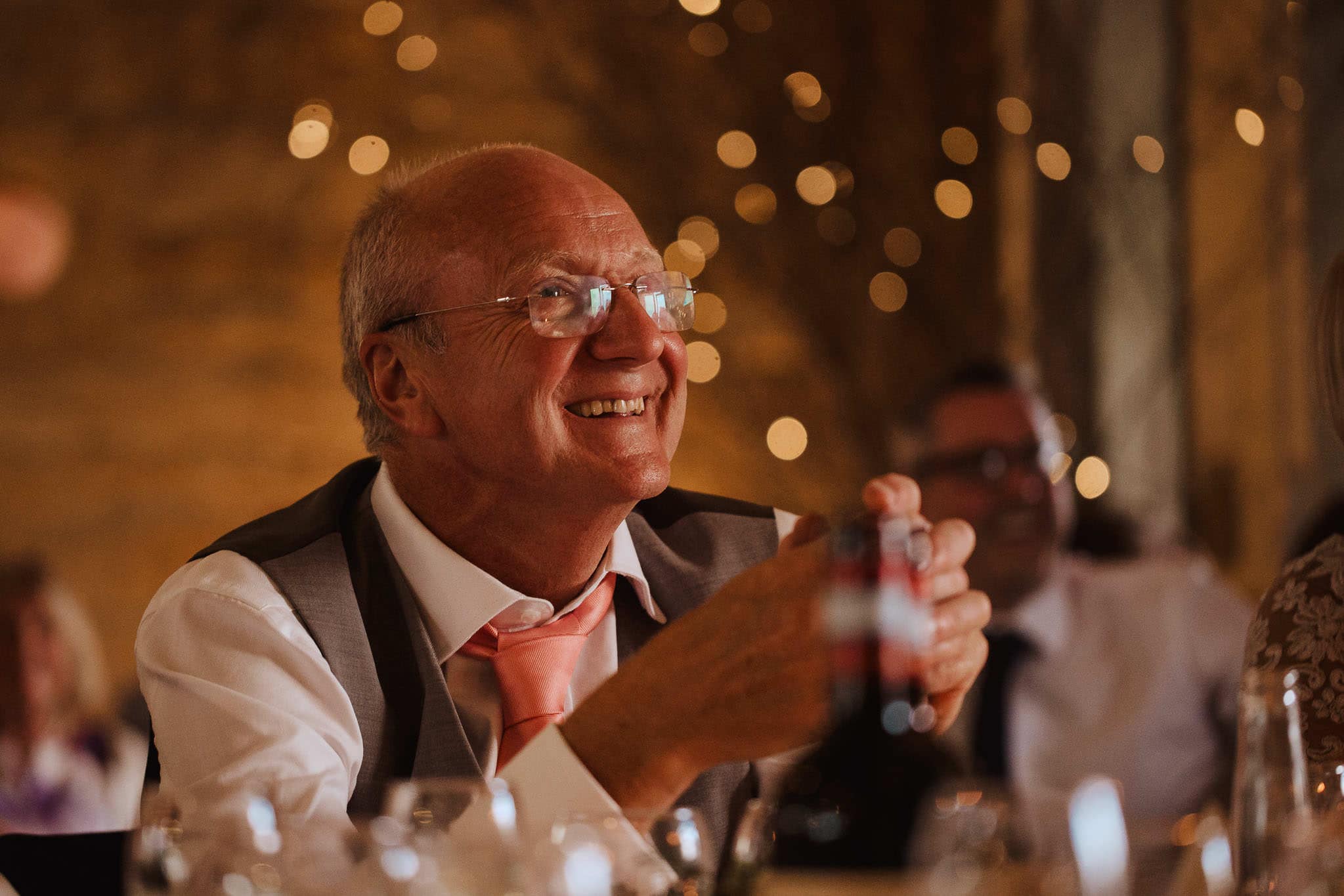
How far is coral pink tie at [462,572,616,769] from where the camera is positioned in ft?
4.87

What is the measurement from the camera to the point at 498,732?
1.48 metres

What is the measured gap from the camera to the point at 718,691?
43.5 inches

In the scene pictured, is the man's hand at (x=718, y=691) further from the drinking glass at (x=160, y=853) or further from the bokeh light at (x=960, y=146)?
the bokeh light at (x=960, y=146)

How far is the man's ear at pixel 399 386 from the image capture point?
1.63 m

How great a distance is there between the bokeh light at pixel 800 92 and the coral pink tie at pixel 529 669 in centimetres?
292

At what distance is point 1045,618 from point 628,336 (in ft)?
6.88

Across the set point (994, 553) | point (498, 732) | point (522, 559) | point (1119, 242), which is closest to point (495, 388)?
point (522, 559)

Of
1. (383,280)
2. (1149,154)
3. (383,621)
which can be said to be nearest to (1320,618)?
(383,621)

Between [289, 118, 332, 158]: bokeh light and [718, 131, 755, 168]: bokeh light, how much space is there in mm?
1180

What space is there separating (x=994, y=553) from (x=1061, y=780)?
1.70 ft

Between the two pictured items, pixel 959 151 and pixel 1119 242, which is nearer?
pixel 1119 242

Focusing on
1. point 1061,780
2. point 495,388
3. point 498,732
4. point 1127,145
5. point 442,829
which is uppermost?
point 1127,145

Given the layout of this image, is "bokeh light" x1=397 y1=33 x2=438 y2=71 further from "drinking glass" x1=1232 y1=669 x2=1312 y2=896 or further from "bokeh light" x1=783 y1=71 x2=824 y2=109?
"drinking glass" x1=1232 y1=669 x2=1312 y2=896

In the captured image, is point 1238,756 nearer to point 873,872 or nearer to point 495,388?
point 873,872
